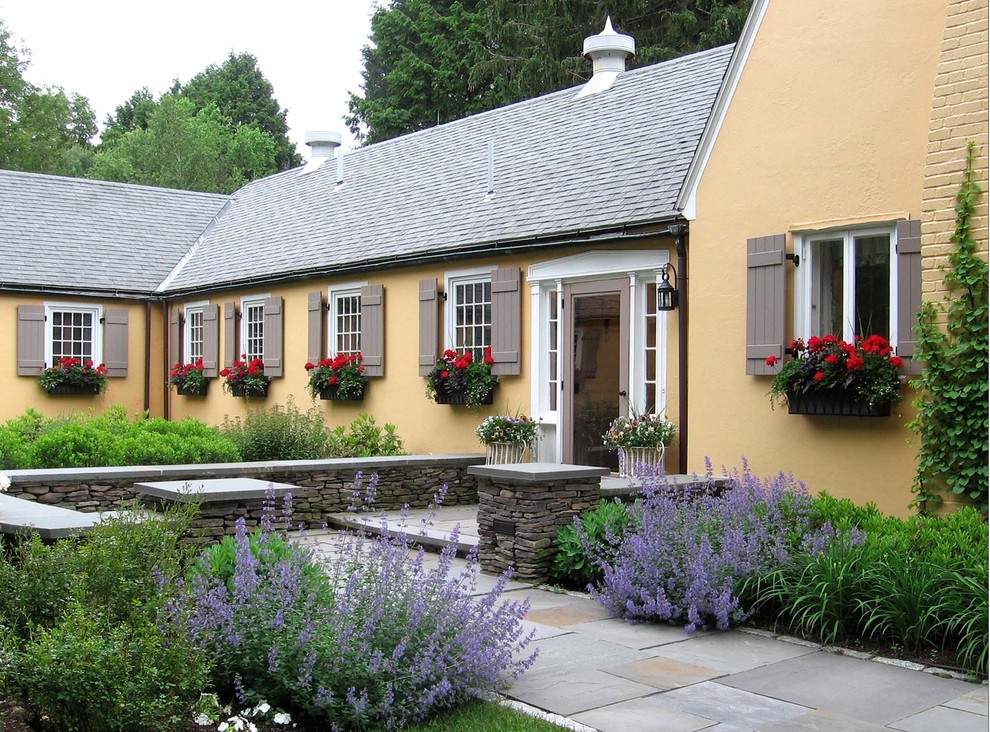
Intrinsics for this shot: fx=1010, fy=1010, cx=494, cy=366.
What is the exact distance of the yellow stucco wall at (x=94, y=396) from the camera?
1675cm

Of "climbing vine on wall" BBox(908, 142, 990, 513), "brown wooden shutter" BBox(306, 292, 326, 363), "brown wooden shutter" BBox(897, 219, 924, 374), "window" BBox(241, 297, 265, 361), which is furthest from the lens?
"window" BBox(241, 297, 265, 361)

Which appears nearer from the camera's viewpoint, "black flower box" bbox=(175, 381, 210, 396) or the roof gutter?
the roof gutter

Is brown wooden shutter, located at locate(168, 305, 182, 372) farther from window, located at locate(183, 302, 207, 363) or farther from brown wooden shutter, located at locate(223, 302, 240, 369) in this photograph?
brown wooden shutter, located at locate(223, 302, 240, 369)

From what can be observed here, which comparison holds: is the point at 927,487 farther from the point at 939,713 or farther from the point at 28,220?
the point at 28,220

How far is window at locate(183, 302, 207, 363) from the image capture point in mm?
17922

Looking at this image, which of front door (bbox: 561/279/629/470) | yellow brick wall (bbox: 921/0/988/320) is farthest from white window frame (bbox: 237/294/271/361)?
yellow brick wall (bbox: 921/0/988/320)

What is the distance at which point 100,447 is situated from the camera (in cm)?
1019

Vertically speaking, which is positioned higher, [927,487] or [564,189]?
[564,189]

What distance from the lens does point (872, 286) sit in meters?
8.09

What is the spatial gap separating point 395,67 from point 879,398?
26367 millimetres

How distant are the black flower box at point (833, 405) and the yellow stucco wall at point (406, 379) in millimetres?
1694

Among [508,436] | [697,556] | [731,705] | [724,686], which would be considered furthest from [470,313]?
[731,705]

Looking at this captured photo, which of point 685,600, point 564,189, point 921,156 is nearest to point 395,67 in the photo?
point 564,189

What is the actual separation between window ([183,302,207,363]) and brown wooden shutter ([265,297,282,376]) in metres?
2.66
